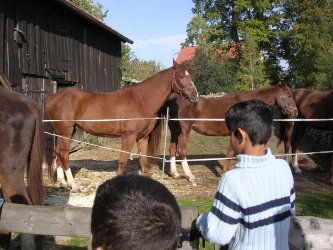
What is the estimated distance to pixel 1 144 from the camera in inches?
157

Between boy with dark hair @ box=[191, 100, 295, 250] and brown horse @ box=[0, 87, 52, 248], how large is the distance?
240 centimetres

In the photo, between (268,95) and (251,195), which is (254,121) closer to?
(251,195)

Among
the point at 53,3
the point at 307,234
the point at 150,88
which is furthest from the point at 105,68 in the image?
the point at 307,234

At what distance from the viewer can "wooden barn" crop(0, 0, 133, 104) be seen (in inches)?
395

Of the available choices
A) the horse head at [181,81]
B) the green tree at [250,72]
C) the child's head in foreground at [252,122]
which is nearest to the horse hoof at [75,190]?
the horse head at [181,81]

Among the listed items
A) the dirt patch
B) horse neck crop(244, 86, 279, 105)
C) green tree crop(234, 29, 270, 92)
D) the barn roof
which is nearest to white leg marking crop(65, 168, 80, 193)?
the dirt patch

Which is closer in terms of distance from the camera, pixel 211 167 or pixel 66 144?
pixel 66 144

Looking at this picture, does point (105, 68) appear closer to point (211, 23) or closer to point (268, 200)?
point (268, 200)

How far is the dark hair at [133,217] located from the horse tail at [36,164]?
3.14 meters

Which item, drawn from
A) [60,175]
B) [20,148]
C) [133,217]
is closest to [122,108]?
[60,175]

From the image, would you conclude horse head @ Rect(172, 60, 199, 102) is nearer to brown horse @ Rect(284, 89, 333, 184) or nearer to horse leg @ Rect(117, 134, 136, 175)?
horse leg @ Rect(117, 134, 136, 175)

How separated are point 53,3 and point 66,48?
1894 mm

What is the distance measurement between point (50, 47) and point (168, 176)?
20.8 feet

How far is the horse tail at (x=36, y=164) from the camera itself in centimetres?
413
